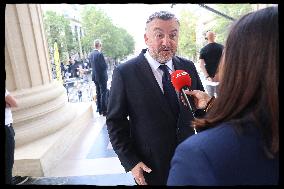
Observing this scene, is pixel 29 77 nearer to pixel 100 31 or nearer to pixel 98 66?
pixel 98 66

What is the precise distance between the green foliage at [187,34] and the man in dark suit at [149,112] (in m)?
16.1

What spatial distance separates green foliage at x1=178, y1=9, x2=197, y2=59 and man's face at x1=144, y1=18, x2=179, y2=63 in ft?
52.9

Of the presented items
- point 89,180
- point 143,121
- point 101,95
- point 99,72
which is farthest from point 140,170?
point 101,95

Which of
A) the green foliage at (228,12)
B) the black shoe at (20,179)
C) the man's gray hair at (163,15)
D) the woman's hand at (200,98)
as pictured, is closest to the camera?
the green foliage at (228,12)

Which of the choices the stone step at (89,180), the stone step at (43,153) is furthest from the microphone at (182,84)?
the stone step at (43,153)

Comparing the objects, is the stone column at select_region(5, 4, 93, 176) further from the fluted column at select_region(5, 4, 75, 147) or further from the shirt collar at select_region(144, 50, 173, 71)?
the shirt collar at select_region(144, 50, 173, 71)

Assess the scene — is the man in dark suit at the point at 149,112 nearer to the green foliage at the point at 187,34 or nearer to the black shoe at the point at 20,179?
Answer: the black shoe at the point at 20,179

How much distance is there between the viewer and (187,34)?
2031cm

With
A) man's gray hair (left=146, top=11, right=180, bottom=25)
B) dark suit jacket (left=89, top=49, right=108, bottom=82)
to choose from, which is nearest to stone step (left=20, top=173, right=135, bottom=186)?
man's gray hair (left=146, top=11, right=180, bottom=25)

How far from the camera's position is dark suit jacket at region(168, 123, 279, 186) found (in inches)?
26.6

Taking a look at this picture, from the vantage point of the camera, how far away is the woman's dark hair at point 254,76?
69cm

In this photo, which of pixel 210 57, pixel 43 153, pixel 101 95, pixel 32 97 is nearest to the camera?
pixel 43 153

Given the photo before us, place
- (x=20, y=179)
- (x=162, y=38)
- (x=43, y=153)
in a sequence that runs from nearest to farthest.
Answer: (x=162, y=38) < (x=20, y=179) < (x=43, y=153)

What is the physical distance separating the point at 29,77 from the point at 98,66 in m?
2.18
